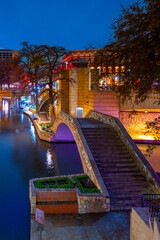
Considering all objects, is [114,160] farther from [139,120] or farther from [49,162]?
[139,120]

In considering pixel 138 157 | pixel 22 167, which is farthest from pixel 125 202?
pixel 22 167

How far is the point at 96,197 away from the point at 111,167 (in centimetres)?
272

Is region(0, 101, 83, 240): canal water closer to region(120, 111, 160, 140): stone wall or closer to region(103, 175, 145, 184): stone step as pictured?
region(103, 175, 145, 184): stone step

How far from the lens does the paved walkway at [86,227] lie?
8.71 metres

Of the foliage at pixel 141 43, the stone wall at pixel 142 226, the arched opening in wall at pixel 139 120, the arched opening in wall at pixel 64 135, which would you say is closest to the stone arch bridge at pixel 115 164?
the stone wall at pixel 142 226

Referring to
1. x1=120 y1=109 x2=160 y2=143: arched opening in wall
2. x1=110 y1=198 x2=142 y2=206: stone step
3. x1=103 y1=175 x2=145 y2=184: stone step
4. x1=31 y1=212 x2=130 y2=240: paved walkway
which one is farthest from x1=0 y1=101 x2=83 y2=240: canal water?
x1=120 y1=109 x2=160 y2=143: arched opening in wall

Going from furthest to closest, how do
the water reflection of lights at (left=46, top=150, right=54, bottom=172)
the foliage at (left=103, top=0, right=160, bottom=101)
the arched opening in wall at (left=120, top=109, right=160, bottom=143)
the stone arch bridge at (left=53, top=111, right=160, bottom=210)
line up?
1. the arched opening in wall at (left=120, top=109, right=160, bottom=143)
2. the water reflection of lights at (left=46, top=150, right=54, bottom=172)
3. the stone arch bridge at (left=53, top=111, right=160, bottom=210)
4. the foliage at (left=103, top=0, right=160, bottom=101)

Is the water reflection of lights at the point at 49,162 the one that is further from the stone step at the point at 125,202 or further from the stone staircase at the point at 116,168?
the stone step at the point at 125,202

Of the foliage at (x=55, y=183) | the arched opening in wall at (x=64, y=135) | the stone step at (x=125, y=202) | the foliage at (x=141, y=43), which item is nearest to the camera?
the foliage at (x=141, y=43)

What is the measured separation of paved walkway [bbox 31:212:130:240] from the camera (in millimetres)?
8709

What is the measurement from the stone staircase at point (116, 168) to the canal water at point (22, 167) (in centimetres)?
320

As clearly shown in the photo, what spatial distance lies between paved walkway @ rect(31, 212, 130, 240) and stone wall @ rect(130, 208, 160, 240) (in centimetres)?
110

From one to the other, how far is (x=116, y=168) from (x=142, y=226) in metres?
5.45

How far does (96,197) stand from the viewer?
10.3m
